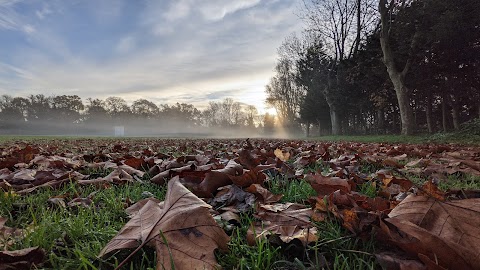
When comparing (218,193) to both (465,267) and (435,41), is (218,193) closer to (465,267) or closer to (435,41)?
(465,267)

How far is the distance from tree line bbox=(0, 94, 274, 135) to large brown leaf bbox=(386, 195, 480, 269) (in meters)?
68.6

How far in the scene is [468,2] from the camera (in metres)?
14.7

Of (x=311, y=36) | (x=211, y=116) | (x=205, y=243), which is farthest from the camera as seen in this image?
(x=211, y=116)

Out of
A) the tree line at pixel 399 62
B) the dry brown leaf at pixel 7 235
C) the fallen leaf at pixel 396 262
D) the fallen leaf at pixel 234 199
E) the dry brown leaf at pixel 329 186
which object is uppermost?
the tree line at pixel 399 62

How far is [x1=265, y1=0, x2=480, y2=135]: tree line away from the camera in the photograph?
16250 mm

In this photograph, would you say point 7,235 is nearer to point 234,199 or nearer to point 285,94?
point 234,199

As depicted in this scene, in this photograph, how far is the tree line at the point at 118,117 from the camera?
2662 inches

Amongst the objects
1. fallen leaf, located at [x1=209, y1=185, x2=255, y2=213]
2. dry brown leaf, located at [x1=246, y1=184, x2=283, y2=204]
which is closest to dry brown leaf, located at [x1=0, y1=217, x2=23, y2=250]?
fallen leaf, located at [x1=209, y1=185, x2=255, y2=213]

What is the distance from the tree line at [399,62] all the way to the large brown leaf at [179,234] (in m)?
17.8

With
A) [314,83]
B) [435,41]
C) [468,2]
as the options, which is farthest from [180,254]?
[314,83]

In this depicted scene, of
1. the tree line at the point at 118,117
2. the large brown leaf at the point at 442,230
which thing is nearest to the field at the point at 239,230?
the large brown leaf at the point at 442,230

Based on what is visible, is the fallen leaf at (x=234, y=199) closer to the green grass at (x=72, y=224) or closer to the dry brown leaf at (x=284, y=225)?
A: the dry brown leaf at (x=284, y=225)

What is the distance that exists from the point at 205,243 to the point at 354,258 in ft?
1.60

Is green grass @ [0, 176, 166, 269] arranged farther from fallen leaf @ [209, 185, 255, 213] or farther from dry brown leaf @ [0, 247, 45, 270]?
fallen leaf @ [209, 185, 255, 213]
